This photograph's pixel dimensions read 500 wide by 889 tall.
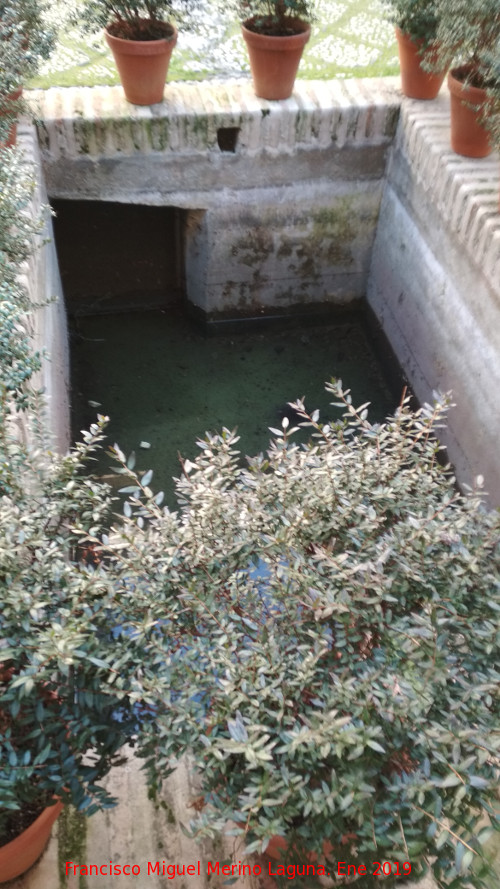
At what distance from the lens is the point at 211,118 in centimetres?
445

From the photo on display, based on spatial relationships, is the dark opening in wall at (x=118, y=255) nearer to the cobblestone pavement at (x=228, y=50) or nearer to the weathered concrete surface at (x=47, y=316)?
the weathered concrete surface at (x=47, y=316)

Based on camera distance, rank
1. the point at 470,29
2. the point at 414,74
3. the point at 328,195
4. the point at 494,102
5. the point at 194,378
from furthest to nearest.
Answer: the point at 194,378, the point at 328,195, the point at 414,74, the point at 494,102, the point at 470,29

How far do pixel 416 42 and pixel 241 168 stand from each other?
1277mm

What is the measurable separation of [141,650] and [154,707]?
193 millimetres

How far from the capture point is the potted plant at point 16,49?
3.42m

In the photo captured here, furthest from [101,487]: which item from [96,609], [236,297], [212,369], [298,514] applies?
[236,297]

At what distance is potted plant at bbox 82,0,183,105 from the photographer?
159 inches

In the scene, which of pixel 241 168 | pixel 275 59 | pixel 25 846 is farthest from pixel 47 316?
pixel 25 846

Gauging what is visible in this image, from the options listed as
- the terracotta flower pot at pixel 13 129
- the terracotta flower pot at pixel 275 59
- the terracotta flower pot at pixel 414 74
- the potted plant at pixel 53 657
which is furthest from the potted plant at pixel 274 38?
the potted plant at pixel 53 657

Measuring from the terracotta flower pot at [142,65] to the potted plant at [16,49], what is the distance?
0.49 meters

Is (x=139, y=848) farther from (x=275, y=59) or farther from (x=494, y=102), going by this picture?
(x=275, y=59)

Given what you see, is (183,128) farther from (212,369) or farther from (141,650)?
(141,650)

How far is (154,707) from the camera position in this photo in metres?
2.10

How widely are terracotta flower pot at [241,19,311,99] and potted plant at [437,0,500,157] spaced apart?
0.83 metres
